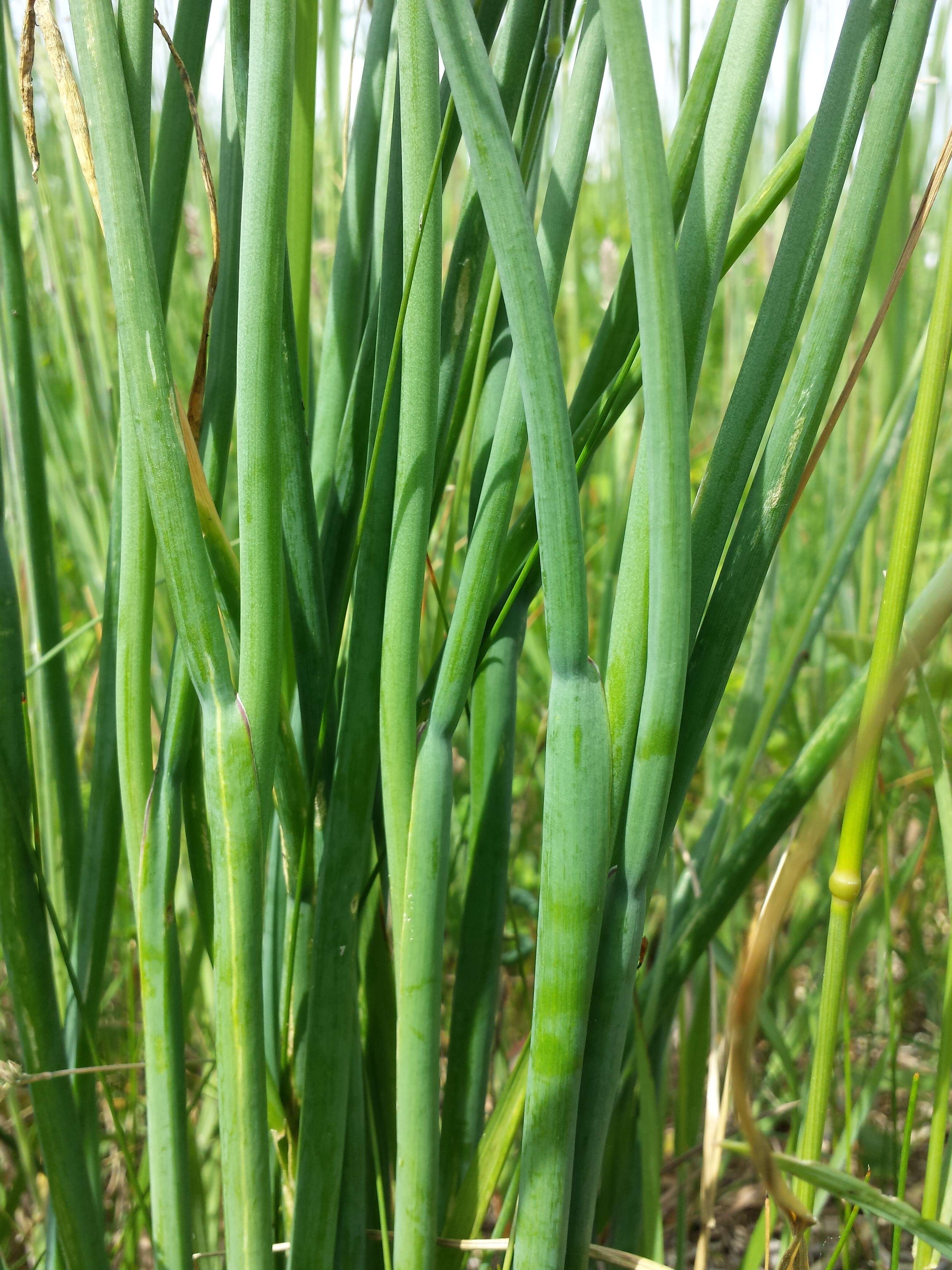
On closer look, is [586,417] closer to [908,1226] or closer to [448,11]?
[448,11]

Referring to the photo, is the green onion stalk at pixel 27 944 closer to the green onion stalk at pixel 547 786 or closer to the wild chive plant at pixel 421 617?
the wild chive plant at pixel 421 617

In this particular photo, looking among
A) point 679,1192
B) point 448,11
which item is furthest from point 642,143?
point 679,1192

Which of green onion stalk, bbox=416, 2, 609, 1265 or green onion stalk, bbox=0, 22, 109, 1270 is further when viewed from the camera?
green onion stalk, bbox=0, 22, 109, 1270

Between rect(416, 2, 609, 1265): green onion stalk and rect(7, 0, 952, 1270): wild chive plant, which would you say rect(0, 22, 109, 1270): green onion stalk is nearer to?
rect(7, 0, 952, 1270): wild chive plant

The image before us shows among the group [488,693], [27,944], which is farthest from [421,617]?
[27,944]

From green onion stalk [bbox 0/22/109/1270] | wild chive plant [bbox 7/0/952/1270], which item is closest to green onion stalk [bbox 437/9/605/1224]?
wild chive plant [bbox 7/0/952/1270]

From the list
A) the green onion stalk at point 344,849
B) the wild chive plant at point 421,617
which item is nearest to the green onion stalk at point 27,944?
the wild chive plant at point 421,617

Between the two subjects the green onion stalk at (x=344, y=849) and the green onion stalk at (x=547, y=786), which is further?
the green onion stalk at (x=344, y=849)

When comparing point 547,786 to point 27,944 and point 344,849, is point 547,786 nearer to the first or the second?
point 344,849
